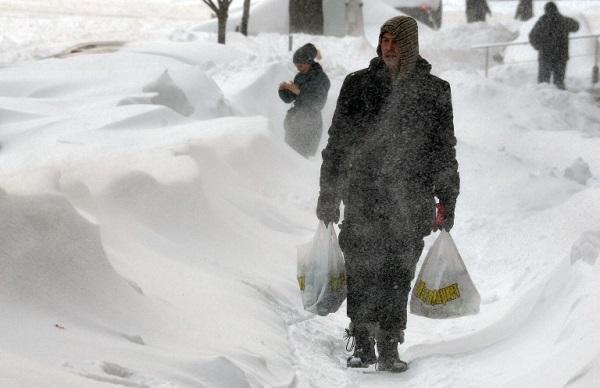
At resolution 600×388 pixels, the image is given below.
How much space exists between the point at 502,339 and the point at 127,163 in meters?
2.60

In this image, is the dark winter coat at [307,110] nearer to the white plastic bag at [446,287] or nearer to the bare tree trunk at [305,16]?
the white plastic bag at [446,287]

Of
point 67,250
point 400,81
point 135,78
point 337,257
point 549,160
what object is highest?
point 400,81

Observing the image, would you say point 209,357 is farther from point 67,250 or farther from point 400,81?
point 400,81

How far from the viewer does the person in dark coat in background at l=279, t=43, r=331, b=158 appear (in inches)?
428

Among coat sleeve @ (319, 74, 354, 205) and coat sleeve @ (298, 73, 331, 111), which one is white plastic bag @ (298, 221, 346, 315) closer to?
coat sleeve @ (319, 74, 354, 205)

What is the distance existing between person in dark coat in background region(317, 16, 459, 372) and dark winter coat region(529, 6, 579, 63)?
572 inches

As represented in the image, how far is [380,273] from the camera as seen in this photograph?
5957 millimetres

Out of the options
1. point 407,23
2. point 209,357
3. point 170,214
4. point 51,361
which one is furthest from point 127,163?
point 51,361

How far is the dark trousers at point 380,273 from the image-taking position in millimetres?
5918

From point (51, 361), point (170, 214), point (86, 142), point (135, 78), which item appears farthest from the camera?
point (135, 78)

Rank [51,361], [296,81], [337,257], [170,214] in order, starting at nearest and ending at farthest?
[51,361] → [337,257] → [170,214] → [296,81]

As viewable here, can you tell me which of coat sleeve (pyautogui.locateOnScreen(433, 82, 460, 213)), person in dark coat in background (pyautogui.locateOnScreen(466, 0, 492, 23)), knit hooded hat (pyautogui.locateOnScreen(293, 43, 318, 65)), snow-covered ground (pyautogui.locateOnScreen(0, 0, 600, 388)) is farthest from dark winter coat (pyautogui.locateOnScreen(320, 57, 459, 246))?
person in dark coat in background (pyautogui.locateOnScreen(466, 0, 492, 23))

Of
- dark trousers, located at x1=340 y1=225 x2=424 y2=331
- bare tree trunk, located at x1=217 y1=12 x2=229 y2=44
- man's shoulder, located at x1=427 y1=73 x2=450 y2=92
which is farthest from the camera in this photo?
bare tree trunk, located at x1=217 y1=12 x2=229 y2=44

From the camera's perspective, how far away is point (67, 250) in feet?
16.6
